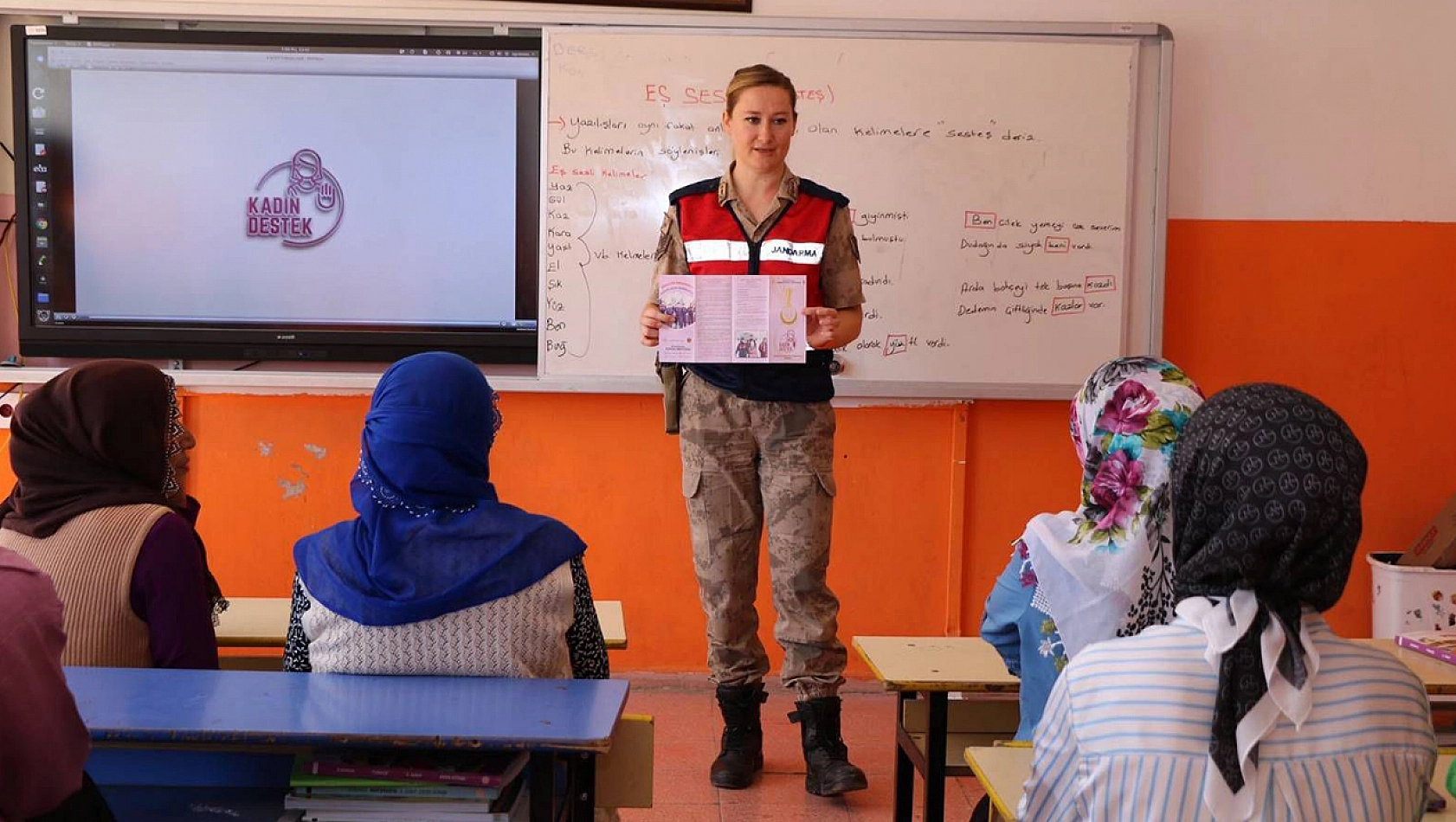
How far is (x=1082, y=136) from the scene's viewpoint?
14.6 feet

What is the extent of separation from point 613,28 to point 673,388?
1.46m

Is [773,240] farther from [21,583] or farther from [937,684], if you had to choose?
[21,583]

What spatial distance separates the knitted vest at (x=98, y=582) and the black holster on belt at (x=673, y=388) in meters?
1.51

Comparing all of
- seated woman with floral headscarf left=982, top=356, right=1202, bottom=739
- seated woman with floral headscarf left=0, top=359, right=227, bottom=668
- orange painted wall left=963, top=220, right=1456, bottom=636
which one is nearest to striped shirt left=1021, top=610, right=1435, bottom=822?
seated woman with floral headscarf left=982, top=356, right=1202, bottom=739

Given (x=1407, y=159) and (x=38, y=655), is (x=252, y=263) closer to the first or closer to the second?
(x=38, y=655)

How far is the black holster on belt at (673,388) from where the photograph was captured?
355 centimetres

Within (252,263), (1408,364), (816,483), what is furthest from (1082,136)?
(252,263)

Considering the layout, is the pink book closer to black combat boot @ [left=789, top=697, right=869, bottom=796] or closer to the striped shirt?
the striped shirt

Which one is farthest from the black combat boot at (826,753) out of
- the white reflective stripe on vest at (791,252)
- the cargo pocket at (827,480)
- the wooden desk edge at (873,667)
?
the white reflective stripe on vest at (791,252)

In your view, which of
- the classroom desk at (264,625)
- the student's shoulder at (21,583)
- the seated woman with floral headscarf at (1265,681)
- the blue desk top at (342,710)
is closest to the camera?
the student's shoulder at (21,583)

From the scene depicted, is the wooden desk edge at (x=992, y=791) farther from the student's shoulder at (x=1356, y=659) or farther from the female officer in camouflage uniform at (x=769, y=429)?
the female officer in camouflage uniform at (x=769, y=429)

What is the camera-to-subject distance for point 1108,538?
2078 mm

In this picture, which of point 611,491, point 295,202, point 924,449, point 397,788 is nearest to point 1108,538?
point 397,788

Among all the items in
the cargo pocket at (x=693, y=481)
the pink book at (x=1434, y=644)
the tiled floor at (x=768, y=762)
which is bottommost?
the tiled floor at (x=768, y=762)
